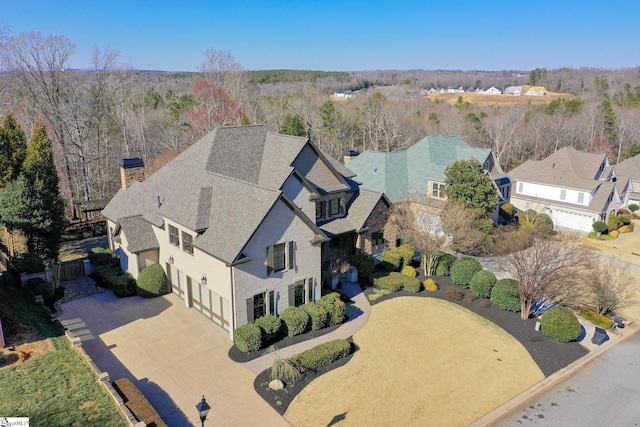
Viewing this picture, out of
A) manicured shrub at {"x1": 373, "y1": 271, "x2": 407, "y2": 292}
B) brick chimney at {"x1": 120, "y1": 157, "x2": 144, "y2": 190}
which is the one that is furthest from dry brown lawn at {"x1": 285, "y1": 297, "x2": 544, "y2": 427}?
brick chimney at {"x1": 120, "y1": 157, "x2": 144, "y2": 190}

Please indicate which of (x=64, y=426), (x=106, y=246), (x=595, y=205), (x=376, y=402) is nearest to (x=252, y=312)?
(x=376, y=402)

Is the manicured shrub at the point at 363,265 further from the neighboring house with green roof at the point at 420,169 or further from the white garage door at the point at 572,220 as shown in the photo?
the white garage door at the point at 572,220

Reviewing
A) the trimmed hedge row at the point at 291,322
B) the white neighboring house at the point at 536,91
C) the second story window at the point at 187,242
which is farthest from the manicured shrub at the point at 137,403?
the white neighboring house at the point at 536,91

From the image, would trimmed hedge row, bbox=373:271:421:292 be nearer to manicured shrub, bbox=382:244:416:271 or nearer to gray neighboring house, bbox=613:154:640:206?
manicured shrub, bbox=382:244:416:271

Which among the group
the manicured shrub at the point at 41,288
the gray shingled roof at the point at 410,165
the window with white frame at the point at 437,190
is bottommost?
the manicured shrub at the point at 41,288

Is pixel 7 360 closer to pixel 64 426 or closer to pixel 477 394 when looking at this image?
pixel 64 426

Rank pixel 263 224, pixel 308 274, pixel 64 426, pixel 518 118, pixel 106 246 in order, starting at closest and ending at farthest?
pixel 64 426 < pixel 263 224 < pixel 308 274 < pixel 106 246 < pixel 518 118

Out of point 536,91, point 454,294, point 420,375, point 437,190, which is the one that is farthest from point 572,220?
point 536,91
